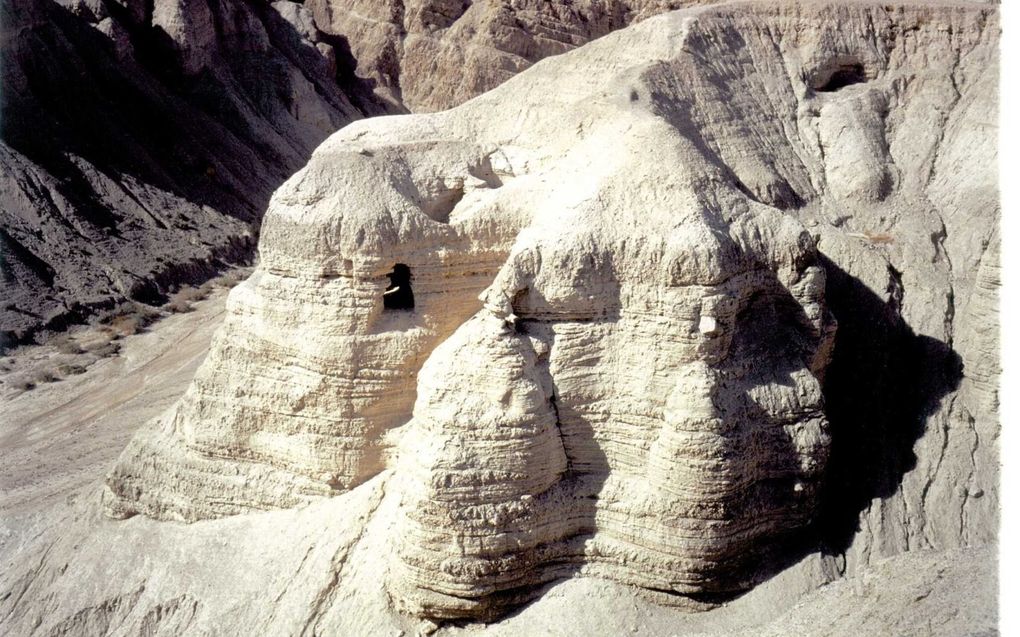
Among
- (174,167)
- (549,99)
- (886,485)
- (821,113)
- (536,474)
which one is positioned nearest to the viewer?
(536,474)

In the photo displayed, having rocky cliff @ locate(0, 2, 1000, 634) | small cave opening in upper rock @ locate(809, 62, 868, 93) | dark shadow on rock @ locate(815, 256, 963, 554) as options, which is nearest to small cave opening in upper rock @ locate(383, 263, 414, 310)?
rocky cliff @ locate(0, 2, 1000, 634)

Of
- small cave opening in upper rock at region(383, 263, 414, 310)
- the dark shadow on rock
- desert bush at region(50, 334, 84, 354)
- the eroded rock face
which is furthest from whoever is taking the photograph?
the eroded rock face

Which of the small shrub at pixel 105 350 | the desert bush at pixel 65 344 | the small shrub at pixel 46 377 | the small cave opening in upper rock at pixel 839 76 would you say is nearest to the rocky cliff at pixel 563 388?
the small cave opening in upper rock at pixel 839 76

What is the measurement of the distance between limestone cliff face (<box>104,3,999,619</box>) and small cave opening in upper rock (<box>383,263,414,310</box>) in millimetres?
116

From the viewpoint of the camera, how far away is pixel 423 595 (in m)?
11.4

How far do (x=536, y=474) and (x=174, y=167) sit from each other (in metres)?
34.9

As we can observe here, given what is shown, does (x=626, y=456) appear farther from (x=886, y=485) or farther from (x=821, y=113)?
(x=821, y=113)

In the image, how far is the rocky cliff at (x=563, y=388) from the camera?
11172 mm

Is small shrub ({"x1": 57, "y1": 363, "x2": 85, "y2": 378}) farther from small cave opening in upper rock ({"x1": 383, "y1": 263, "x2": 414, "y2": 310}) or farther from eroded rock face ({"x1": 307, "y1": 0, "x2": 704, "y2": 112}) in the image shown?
eroded rock face ({"x1": 307, "y1": 0, "x2": 704, "y2": 112})

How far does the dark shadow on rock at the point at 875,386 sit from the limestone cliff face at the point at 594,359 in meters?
0.04

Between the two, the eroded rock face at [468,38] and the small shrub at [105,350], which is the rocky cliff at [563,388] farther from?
the eroded rock face at [468,38]

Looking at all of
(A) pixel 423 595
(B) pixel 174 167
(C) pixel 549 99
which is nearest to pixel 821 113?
(C) pixel 549 99

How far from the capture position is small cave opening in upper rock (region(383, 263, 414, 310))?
41.4ft

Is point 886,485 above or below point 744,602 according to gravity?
above
